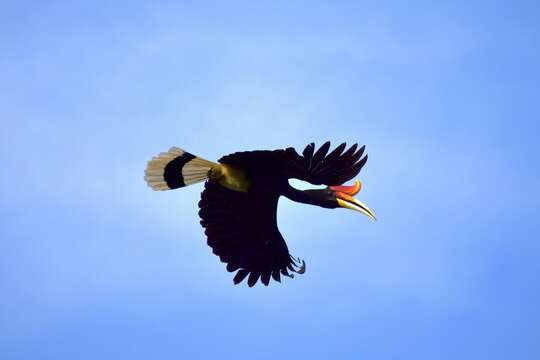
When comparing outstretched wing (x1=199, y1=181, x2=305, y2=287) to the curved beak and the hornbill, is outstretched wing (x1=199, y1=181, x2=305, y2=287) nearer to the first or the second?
the hornbill

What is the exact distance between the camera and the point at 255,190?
42.7 feet

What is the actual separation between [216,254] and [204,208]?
0.88 metres

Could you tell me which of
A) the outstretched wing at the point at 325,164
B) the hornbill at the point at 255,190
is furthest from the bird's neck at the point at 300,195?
the outstretched wing at the point at 325,164

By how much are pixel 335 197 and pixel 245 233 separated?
1.65 meters

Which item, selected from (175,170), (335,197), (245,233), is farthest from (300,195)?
(175,170)

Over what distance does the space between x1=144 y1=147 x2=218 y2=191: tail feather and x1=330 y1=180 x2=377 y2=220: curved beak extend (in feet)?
6.09

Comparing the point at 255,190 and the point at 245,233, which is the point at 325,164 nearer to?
the point at 255,190

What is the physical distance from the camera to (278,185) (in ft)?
42.3

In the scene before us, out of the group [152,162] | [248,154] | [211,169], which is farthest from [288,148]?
[152,162]

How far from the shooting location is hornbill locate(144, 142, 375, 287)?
12148mm

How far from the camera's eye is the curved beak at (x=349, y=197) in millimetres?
12805

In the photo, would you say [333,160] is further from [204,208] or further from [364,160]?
[204,208]

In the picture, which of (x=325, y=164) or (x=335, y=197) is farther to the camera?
(x=335, y=197)

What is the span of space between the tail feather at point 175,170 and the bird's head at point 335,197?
4.47ft
